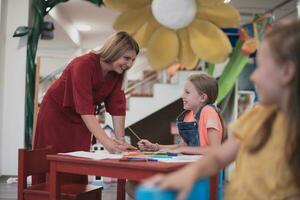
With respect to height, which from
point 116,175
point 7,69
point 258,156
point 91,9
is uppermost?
point 91,9

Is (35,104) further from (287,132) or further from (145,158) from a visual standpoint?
(287,132)

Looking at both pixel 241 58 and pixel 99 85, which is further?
pixel 241 58

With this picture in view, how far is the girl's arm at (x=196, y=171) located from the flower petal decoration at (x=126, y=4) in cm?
246

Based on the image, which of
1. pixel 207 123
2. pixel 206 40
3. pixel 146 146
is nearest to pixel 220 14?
pixel 206 40

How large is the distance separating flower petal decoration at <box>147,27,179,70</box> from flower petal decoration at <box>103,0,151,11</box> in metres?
0.24

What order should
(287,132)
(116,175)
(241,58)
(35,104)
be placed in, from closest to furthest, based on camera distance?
(287,132), (116,175), (35,104), (241,58)

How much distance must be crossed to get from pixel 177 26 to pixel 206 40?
275mm

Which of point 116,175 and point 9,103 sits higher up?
point 9,103

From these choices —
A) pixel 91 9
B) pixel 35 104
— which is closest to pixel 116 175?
pixel 35 104

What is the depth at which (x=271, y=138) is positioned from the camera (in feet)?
3.09

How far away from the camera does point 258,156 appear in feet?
3.10

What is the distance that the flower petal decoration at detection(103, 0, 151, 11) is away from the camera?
3.30 m

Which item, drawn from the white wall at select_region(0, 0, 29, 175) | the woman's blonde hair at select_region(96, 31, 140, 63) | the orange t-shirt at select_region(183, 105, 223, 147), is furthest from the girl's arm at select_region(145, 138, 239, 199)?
the white wall at select_region(0, 0, 29, 175)

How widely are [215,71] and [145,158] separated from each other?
14.1ft
